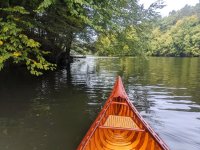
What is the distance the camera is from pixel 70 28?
12398 mm

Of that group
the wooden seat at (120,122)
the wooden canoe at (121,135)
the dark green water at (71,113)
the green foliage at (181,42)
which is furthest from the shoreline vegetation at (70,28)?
the green foliage at (181,42)

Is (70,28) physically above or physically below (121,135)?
above

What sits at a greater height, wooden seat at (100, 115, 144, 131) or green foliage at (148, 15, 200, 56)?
green foliage at (148, 15, 200, 56)

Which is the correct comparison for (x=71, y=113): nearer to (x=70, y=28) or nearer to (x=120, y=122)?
(x=70, y=28)

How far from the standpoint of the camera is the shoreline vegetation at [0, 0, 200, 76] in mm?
8375

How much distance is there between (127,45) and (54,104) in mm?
5962

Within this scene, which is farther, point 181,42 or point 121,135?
point 181,42

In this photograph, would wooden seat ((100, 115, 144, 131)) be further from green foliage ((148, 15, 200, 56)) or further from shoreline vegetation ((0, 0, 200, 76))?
green foliage ((148, 15, 200, 56))

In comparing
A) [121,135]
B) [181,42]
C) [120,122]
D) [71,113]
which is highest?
[181,42]

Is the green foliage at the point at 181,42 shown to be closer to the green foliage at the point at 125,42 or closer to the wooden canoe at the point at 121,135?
the green foliage at the point at 125,42

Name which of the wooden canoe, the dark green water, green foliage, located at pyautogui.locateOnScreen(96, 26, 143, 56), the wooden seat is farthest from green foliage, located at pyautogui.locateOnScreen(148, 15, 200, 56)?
the wooden canoe

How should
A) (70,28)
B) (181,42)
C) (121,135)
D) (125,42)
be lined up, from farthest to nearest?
(181,42)
(125,42)
(70,28)
(121,135)

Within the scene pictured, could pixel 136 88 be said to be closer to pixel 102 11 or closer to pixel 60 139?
pixel 102 11

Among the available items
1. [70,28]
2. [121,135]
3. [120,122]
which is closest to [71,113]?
[70,28]
